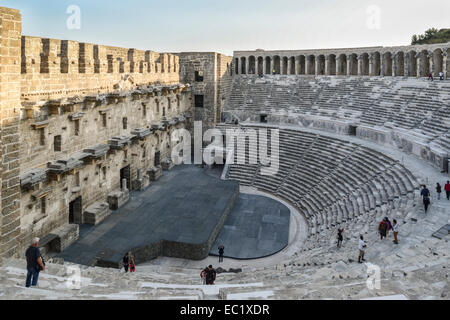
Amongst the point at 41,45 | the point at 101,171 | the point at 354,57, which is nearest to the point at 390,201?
the point at 101,171

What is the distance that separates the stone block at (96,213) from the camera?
55.6ft

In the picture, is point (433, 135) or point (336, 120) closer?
point (433, 135)

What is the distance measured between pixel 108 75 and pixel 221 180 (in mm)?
9795

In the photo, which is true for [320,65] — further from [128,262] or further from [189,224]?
[128,262]

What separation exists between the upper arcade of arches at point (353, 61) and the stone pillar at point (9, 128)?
26.7 metres

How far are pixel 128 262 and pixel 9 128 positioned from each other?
20.6 feet

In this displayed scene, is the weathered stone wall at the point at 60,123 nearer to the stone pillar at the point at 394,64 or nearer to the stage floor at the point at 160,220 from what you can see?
the stage floor at the point at 160,220

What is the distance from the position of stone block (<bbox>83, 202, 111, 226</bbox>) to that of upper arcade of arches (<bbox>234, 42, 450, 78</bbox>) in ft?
77.3

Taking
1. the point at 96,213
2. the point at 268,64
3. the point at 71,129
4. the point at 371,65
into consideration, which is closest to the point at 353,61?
the point at 371,65

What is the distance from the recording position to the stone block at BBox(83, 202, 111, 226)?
16953mm

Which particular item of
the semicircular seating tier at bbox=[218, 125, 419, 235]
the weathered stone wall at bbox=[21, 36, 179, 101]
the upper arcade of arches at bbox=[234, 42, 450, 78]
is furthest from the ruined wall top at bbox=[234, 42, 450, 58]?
the weathered stone wall at bbox=[21, 36, 179, 101]

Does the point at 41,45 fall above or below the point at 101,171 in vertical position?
above

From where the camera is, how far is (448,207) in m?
13.1

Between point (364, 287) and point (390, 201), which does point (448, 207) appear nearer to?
point (390, 201)
